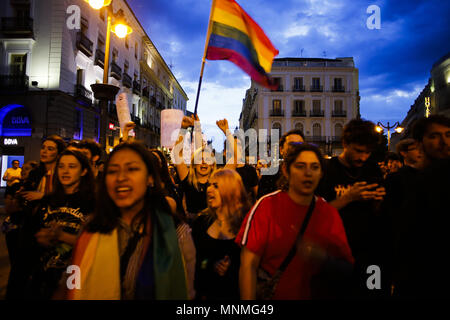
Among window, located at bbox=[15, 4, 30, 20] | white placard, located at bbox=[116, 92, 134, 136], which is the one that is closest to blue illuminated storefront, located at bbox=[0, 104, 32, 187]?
window, located at bbox=[15, 4, 30, 20]

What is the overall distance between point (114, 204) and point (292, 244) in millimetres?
1228

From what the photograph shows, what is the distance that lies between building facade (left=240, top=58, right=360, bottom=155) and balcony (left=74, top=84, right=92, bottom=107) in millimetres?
27115

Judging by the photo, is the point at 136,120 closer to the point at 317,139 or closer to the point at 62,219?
the point at 317,139

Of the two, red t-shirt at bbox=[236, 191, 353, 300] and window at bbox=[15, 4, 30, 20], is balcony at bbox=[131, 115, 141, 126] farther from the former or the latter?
red t-shirt at bbox=[236, 191, 353, 300]

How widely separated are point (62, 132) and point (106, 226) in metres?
18.3

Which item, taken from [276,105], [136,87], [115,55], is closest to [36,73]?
[115,55]

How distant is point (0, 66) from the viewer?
56.2ft

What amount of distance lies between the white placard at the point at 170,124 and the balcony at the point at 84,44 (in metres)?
16.8

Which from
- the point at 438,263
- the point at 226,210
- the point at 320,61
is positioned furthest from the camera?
the point at 320,61

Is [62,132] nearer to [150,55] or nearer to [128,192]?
[128,192]

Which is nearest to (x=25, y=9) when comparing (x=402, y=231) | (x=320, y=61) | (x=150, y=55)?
(x=150, y=55)

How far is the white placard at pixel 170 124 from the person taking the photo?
6094 millimetres

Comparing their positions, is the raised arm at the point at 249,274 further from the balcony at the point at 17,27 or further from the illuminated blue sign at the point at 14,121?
the balcony at the point at 17,27

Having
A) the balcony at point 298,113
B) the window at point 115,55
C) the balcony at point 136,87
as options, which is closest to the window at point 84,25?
the window at point 115,55
